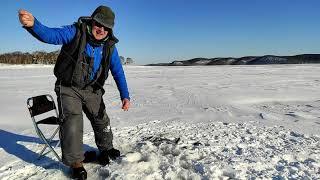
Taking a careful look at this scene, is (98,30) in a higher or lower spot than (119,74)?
higher

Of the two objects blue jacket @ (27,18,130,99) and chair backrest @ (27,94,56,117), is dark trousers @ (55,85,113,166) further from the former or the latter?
chair backrest @ (27,94,56,117)

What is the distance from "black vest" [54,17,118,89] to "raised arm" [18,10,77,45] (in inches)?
2.7

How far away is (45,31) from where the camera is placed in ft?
12.0

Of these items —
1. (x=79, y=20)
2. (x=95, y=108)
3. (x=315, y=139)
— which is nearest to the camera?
(x=79, y=20)

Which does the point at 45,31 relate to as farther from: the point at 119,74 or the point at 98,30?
the point at 119,74

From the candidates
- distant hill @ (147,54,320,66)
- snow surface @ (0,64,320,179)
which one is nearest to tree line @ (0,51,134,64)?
distant hill @ (147,54,320,66)

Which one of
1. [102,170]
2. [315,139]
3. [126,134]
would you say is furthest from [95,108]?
[315,139]

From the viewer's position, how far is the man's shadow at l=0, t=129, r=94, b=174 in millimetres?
4534

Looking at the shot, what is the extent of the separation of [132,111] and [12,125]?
6.96 ft

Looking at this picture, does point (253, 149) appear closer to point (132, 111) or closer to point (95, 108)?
point (95, 108)

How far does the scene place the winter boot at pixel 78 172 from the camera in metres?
4.05

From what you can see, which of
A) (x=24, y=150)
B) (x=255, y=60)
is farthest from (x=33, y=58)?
(x=24, y=150)

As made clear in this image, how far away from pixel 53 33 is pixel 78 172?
1355 mm

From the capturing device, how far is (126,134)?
18.9 feet
